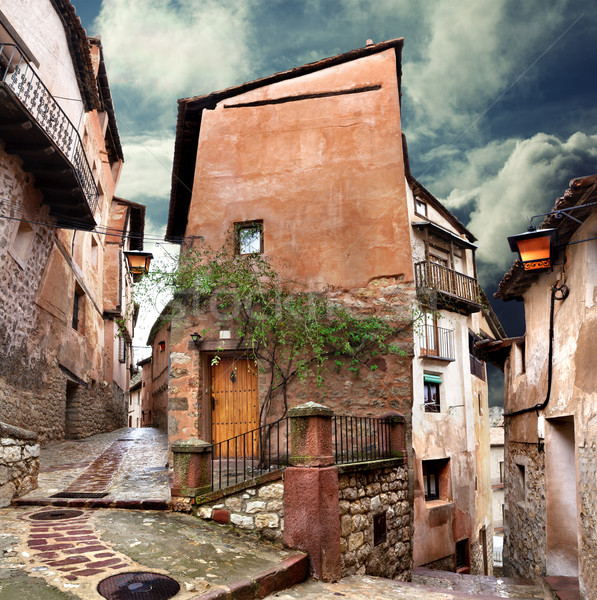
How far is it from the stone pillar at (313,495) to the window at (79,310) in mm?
11930

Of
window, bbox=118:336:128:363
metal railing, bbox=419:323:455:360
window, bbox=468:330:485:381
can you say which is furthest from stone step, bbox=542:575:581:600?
window, bbox=118:336:128:363

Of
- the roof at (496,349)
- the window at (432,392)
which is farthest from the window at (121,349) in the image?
the roof at (496,349)

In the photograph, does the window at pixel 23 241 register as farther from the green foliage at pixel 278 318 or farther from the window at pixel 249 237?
the window at pixel 249 237

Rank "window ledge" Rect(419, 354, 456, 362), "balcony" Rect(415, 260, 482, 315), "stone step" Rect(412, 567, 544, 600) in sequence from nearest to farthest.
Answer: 1. "stone step" Rect(412, 567, 544, 600)
2. "window ledge" Rect(419, 354, 456, 362)
3. "balcony" Rect(415, 260, 482, 315)

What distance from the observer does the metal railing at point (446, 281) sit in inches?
622

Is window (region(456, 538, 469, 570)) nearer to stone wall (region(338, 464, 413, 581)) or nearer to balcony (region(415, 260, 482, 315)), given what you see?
balcony (region(415, 260, 482, 315))

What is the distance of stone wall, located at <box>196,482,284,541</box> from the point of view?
19.8 feet

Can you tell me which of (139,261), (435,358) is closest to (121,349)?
(139,261)

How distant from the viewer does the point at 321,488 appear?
19.3 ft

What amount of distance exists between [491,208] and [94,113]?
108 feet

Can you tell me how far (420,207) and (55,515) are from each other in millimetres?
14647

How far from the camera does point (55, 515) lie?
19.8 ft

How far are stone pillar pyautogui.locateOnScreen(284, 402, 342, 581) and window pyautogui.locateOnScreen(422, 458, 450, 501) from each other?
9.09 metres

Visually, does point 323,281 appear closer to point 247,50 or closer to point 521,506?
point 521,506
